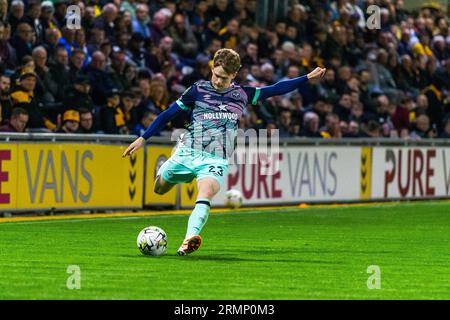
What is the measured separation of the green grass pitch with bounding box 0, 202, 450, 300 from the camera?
1067 cm

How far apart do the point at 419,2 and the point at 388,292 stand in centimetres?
2758

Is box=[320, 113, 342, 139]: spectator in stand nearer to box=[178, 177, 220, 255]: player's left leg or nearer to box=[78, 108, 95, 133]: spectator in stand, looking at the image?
box=[78, 108, 95, 133]: spectator in stand

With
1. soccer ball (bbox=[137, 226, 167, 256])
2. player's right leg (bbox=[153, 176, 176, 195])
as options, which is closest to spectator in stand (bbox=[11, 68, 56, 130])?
player's right leg (bbox=[153, 176, 176, 195])

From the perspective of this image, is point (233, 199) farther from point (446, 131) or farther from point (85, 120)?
point (446, 131)

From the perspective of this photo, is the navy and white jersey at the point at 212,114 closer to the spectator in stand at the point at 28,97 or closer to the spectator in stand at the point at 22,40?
the spectator in stand at the point at 28,97

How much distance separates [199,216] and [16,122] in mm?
6679

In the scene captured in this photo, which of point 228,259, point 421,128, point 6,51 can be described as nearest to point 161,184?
point 228,259

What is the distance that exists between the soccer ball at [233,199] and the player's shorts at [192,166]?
7.58m

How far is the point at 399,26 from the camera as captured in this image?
3184cm

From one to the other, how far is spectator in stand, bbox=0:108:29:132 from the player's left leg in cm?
613

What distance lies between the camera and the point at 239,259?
13461 mm

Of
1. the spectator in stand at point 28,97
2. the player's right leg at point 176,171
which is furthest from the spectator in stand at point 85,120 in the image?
the player's right leg at point 176,171

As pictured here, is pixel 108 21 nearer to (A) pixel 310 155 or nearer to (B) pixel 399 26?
(A) pixel 310 155

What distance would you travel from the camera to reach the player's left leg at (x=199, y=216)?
13.1 meters
